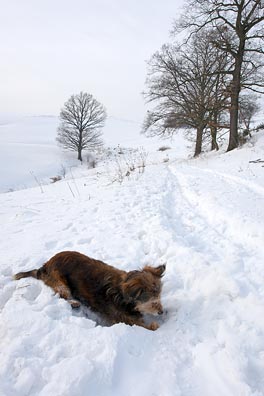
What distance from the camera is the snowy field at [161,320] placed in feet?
6.70

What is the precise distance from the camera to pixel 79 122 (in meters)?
37.9

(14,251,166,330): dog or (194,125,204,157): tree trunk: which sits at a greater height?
(194,125,204,157): tree trunk

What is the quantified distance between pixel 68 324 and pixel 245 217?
13.5ft

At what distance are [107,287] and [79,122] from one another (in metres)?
38.0

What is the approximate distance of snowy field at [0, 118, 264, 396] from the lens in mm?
2041

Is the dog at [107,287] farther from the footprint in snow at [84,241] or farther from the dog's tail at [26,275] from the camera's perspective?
the footprint in snow at [84,241]

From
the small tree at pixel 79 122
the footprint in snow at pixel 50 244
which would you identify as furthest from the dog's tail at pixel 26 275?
the small tree at pixel 79 122

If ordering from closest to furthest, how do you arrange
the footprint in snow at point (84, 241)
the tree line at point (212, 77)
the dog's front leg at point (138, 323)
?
the dog's front leg at point (138, 323) → the footprint in snow at point (84, 241) → the tree line at point (212, 77)

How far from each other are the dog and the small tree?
119 feet

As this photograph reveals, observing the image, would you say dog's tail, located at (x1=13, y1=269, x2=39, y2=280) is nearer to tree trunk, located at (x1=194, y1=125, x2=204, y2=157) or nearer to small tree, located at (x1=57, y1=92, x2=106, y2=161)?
tree trunk, located at (x1=194, y1=125, x2=204, y2=157)

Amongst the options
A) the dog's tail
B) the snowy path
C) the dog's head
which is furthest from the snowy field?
the dog's head

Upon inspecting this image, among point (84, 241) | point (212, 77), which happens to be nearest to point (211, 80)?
point (212, 77)

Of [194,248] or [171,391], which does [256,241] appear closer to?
[194,248]

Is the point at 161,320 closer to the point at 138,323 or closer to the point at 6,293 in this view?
the point at 138,323
